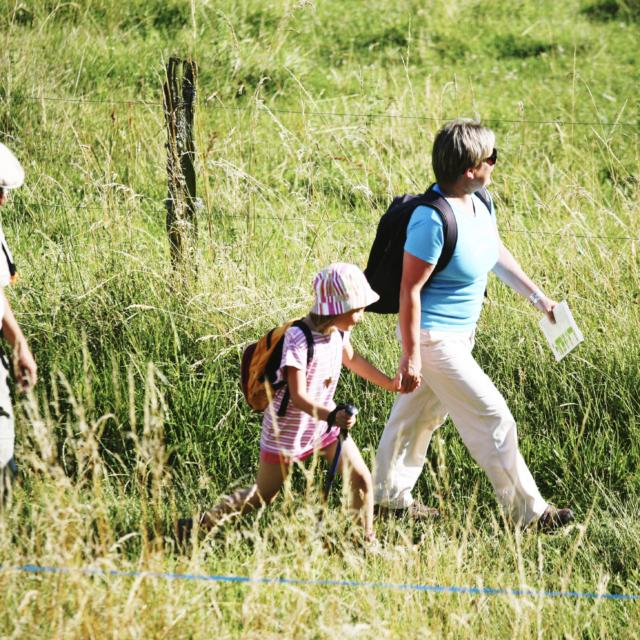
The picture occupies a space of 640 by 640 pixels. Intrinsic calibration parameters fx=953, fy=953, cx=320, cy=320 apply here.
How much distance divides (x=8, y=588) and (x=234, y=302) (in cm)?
215

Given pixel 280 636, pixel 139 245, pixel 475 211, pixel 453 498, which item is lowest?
pixel 453 498

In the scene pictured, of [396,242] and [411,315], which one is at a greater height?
[396,242]

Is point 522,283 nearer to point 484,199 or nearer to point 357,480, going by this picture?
point 484,199

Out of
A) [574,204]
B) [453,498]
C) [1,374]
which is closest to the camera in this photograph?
[1,374]

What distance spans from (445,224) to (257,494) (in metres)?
1.20

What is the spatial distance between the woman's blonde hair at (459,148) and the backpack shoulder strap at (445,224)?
3.9 inches

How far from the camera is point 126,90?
7824mm

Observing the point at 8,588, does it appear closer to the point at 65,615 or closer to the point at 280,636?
the point at 65,615

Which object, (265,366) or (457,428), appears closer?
(265,366)

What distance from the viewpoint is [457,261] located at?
11.6 feet

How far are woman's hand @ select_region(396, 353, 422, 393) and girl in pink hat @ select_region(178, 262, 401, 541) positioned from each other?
3cm

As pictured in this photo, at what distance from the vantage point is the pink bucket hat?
3.24 m

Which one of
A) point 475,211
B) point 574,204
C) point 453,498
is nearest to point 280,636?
point 453,498

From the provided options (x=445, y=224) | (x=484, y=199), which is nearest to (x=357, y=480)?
(x=445, y=224)
